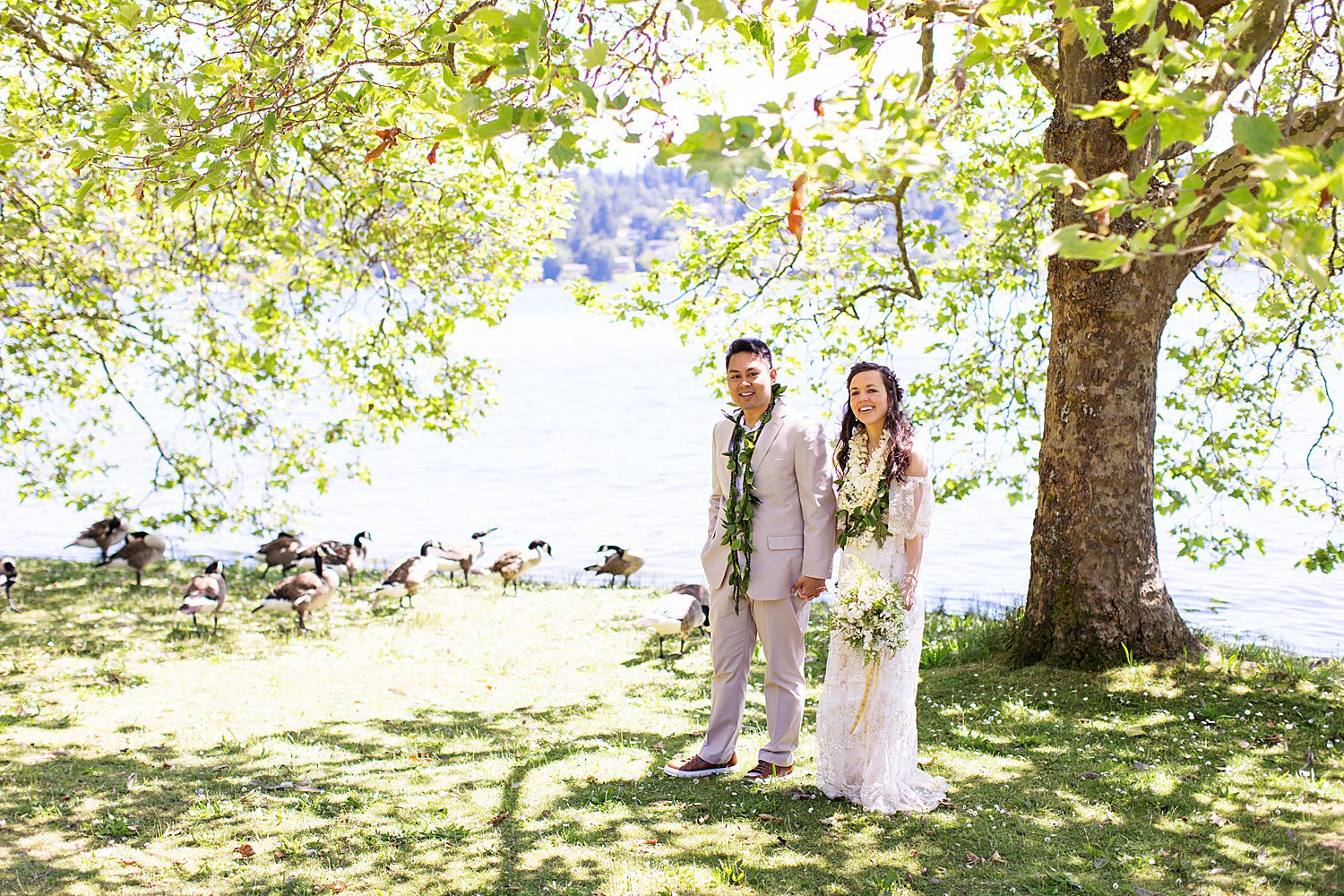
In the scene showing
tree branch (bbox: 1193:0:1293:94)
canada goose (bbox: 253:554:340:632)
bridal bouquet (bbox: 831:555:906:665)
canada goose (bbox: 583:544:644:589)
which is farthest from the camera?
canada goose (bbox: 583:544:644:589)

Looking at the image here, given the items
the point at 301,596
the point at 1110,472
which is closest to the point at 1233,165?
the point at 1110,472

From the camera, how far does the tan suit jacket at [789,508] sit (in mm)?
6328

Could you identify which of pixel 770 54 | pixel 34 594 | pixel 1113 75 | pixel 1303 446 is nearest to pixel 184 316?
pixel 34 594

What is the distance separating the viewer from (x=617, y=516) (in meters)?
23.1

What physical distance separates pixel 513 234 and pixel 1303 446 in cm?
2149

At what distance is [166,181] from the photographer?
17.1 feet

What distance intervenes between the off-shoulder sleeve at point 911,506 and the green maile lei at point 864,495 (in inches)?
2.0

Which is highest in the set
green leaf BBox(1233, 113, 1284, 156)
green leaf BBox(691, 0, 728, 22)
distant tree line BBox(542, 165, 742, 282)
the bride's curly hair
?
distant tree line BBox(542, 165, 742, 282)

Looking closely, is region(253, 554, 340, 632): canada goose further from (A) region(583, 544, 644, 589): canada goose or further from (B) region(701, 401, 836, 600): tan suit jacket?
(B) region(701, 401, 836, 600): tan suit jacket

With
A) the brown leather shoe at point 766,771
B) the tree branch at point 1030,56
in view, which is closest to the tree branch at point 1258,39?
the tree branch at point 1030,56

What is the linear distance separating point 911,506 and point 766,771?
6.33ft

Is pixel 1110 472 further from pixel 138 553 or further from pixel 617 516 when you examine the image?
pixel 617 516

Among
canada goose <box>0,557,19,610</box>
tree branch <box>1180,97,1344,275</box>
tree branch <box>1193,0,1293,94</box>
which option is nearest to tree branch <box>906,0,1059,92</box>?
tree branch <box>1193,0,1293,94</box>

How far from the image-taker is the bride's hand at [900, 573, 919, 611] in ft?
19.7
